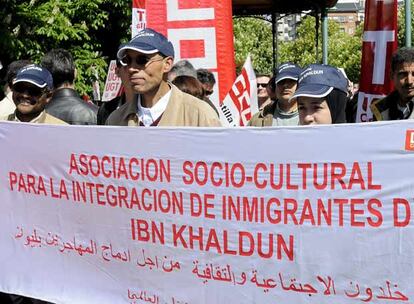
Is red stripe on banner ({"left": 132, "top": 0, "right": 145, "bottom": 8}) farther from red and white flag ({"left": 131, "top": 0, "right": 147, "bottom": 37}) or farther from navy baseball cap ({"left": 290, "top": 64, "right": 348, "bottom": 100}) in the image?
navy baseball cap ({"left": 290, "top": 64, "right": 348, "bottom": 100})

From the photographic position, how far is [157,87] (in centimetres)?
392

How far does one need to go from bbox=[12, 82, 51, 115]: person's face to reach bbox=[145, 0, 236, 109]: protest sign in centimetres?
130

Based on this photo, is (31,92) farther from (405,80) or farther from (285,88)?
(405,80)

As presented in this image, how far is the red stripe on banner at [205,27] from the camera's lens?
5.29 metres

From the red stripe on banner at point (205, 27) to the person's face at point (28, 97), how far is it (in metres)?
1.30

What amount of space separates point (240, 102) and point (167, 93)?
2.19 metres

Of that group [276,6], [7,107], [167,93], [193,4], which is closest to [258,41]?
[276,6]

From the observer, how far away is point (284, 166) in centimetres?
321

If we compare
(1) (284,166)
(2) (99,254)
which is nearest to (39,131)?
(2) (99,254)

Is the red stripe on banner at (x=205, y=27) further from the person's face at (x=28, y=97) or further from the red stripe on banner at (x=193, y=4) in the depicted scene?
the person's face at (x=28, y=97)

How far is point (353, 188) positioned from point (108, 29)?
1325 cm

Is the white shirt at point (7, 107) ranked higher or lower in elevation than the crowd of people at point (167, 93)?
lower

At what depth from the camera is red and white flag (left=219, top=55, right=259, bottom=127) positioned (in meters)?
5.89

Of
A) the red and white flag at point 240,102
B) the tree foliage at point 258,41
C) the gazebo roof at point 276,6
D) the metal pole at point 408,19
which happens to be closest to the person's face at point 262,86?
the metal pole at point 408,19
